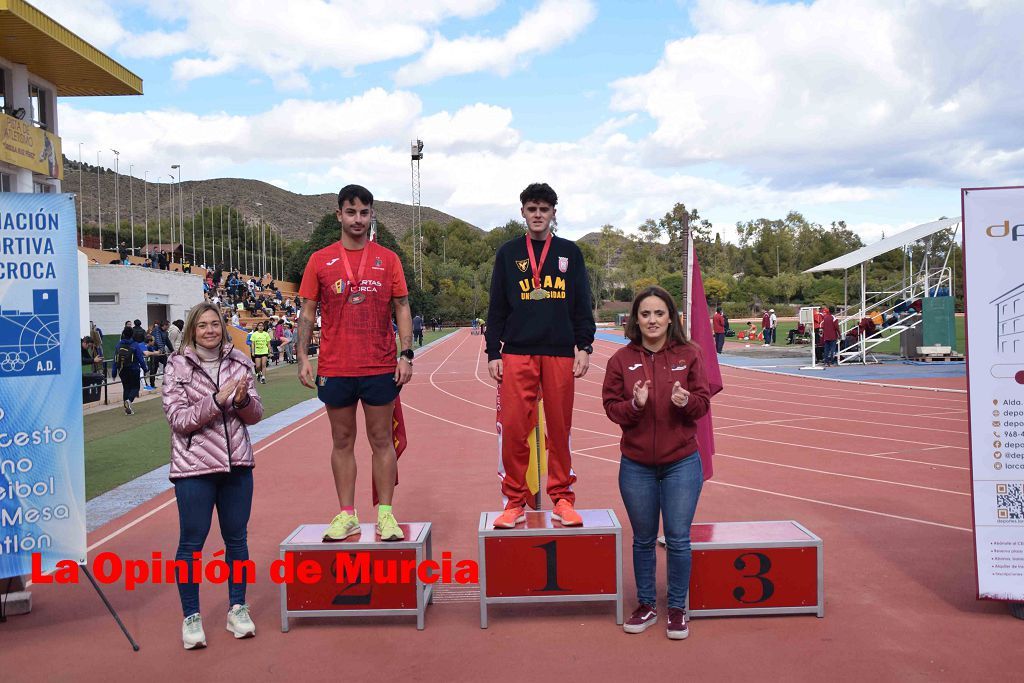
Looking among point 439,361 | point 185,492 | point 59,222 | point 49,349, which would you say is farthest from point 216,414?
point 439,361

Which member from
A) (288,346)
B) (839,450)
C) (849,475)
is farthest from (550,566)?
(288,346)

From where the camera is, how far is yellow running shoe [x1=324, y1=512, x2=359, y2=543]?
→ 183 inches

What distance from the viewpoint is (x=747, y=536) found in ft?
15.3

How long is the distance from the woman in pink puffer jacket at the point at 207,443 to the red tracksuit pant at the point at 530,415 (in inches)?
54.8

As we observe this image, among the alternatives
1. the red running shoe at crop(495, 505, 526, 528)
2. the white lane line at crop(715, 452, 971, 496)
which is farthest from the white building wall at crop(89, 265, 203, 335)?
the red running shoe at crop(495, 505, 526, 528)

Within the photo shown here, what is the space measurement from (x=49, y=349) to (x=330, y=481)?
14.6 feet

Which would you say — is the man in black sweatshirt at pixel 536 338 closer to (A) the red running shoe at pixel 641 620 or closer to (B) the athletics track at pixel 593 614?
(A) the red running shoe at pixel 641 620

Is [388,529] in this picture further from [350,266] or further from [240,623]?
[350,266]

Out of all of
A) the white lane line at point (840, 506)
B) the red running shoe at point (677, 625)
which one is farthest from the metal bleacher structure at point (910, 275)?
the red running shoe at point (677, 625)

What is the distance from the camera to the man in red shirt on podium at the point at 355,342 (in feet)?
15.3

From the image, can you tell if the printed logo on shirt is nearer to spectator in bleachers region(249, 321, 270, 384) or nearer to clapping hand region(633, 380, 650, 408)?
clapping hand region(633, 380, 650, 408)

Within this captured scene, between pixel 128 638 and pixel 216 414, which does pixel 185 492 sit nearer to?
pixel 216 414

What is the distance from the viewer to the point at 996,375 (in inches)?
177

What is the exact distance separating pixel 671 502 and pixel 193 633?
2.49 metres
